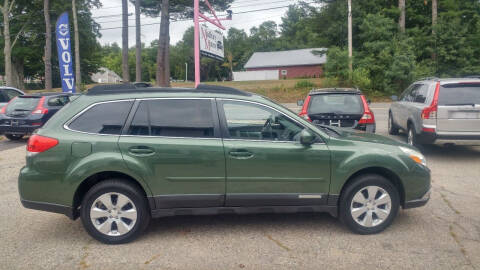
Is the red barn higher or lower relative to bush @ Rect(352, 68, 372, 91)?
higher

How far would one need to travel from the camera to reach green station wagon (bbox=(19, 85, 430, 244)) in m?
4.31

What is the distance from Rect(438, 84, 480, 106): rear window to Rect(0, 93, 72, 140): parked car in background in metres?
10.6

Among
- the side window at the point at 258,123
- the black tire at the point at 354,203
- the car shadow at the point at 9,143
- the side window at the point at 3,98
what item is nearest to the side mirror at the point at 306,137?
the side window at the point at 258,123

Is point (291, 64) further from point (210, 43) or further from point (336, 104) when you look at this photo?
point (336, 104)

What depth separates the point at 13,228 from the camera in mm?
4953

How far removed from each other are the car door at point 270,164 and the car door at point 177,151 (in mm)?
134

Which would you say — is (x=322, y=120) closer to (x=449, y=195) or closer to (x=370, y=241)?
(x=449, y=195)

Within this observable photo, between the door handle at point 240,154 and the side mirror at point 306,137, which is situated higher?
the side mirror at point 306,137

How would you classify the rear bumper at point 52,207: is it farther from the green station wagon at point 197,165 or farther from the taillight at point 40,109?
the taillight at point 40,109

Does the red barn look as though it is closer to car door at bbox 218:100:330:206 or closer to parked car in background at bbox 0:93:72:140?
parked car in background at bbox 0:93:72:140

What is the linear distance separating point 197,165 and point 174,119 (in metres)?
0.59

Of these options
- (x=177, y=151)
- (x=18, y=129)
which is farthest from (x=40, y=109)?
(x=177, y=151)

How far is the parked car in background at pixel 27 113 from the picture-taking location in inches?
471

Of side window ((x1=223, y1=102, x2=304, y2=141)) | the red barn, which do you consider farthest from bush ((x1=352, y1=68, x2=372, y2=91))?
the red barn
